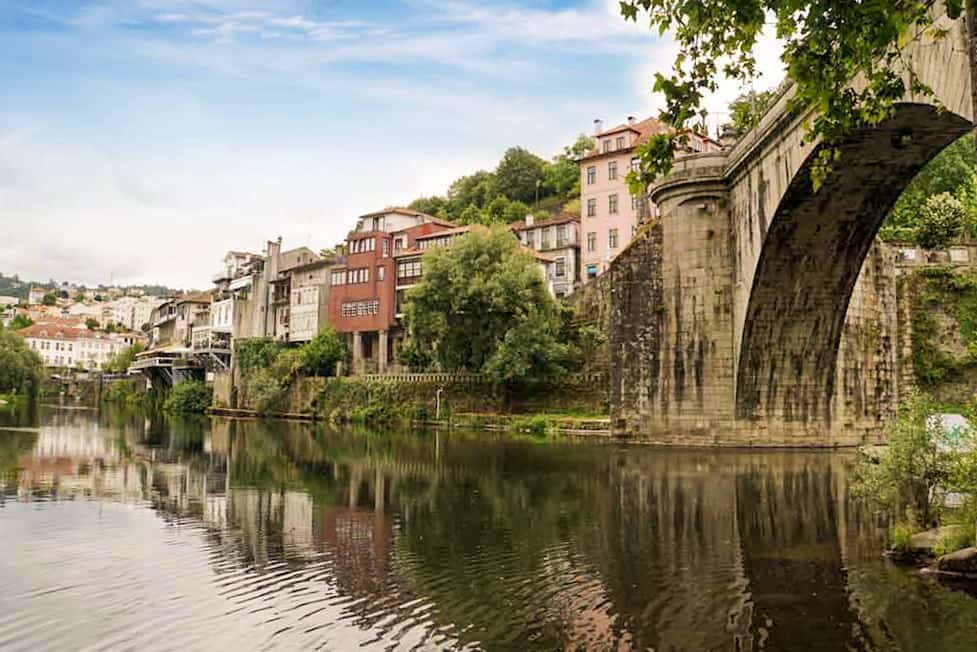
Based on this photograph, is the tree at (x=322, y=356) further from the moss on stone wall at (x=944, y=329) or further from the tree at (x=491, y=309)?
the moss on stone wall at (x=944, y=329)

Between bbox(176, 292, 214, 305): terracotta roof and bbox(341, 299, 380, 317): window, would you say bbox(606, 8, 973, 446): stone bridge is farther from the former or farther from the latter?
bbox(176, 292, 214, 305): terracotta roof

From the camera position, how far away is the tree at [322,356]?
57.8 meters

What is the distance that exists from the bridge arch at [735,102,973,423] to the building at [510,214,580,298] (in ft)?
103

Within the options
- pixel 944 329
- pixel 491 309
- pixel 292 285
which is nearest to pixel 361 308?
pixel 292 285

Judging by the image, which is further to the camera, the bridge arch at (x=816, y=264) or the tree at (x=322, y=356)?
the tree at (x=322, y=356)

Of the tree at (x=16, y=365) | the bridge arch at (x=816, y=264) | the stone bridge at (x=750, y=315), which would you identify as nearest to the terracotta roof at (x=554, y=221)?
the stone bridge at (x=750, y=315)

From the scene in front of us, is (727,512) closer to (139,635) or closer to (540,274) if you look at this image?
(139,635)

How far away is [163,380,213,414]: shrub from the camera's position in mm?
67938

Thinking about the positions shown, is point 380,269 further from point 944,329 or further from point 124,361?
point 124,361

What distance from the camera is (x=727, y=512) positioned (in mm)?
15484

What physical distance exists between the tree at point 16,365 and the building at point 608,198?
168 feet

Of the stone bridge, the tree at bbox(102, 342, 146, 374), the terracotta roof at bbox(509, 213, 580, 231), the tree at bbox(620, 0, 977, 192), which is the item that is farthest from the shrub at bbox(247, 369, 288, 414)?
the tree at bbox(620, 0, 977, 192)

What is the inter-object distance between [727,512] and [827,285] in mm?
12458

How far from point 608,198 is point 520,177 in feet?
99.3
